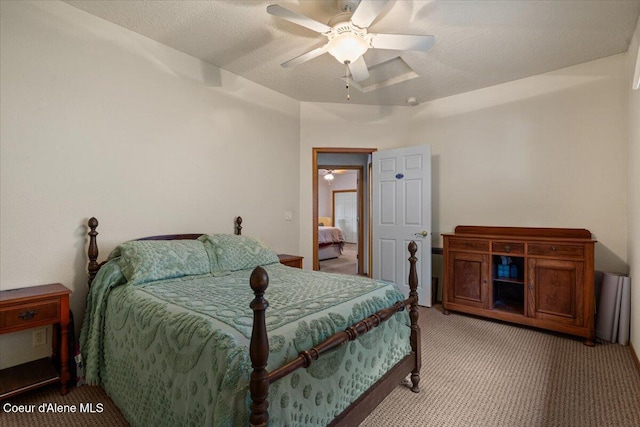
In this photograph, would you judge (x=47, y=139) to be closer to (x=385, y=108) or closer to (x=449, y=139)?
(x=385, y=108)

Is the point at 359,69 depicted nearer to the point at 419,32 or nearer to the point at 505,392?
the point at 419,32

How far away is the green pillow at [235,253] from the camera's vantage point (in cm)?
251

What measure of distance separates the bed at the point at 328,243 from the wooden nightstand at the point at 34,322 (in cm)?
537

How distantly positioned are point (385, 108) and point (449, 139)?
100 cm

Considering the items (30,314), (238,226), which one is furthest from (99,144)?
(238,226)

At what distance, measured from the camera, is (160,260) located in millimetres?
2152

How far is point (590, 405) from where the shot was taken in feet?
6.04

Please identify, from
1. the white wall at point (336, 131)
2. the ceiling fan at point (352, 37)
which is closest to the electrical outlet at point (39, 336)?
the white wall at point (336, 131)

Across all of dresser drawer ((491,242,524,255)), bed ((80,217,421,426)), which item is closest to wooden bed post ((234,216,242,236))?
bed ((80,217,421,426))

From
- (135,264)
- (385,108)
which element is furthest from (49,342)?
(385,108)

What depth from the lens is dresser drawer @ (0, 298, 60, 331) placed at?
5.74 ft

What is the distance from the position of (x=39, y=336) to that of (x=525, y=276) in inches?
163

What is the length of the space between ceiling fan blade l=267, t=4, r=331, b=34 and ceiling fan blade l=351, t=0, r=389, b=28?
217mm

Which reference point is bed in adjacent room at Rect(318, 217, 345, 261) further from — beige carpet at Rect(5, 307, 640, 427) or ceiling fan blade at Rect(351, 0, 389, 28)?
ceiling fan blade at Rect(351, 0, 389, 28)
